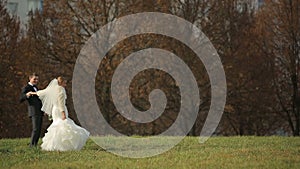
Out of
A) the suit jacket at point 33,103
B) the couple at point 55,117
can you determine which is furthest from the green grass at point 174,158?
the suit jacket at point 33,103

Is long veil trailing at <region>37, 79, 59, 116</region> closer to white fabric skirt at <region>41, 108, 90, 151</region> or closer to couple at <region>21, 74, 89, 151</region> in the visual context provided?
couple at <region>21, 74, 89, 151</region>

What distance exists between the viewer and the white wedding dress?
62.7 feet

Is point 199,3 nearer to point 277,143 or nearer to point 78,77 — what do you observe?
point 78,77

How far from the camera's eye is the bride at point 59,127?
1911cm

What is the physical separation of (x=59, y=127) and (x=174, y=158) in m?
4.21

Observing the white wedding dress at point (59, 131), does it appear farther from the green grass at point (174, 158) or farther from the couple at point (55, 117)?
the green grass at point (174, 158)

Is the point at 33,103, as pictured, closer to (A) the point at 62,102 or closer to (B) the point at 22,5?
(A) the point at 62,102

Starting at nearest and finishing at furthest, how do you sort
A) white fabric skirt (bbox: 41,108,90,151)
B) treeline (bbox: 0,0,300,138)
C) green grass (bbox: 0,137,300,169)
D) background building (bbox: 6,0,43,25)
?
green grass (bbox: 0,137,300,169), white fabric skirt (bbox: 41,108,90,151), treeline (bbox: 0,0,300,138), background building (bbox: 6,0,43,25)

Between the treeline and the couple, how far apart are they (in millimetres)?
19106

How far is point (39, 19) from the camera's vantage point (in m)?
41.1

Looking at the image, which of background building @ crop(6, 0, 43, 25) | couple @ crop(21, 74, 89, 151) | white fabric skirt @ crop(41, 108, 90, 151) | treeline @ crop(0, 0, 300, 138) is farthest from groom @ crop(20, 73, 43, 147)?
background building @ crop(6, 0, 43, 25)

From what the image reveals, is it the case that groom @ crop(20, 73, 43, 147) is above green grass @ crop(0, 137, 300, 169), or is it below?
above

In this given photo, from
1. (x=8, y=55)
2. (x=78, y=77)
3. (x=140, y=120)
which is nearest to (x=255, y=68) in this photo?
(x=140, y=120)

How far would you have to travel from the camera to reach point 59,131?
62.9ft
